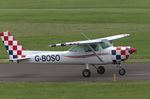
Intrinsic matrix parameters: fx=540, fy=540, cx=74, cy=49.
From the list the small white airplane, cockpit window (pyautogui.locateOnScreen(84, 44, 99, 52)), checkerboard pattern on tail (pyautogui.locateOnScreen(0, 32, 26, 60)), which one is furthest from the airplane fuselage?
checkerboard pattern on tail (pyautogui.locateOnScreen(0, 32, 26, 60))

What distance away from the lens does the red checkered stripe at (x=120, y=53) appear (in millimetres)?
26061

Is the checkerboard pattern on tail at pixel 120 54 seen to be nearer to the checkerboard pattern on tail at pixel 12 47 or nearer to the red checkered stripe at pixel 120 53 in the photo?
the red checkered stripe at pixel 120 53

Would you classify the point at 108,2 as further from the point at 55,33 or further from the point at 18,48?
the point at 18,48

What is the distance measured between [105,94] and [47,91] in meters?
2.49

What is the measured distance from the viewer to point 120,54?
26.1 metres

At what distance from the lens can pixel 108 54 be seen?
87.0ft

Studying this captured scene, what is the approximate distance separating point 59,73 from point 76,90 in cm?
668

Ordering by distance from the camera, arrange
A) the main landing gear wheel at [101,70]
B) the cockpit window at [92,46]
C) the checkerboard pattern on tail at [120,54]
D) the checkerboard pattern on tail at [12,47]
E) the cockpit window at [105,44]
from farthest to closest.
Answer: the main landing gear wheel at [101,70] → the checkerboard pattern on tail at [12,47] → the cockpit window at [92,46] → the cockpit window at [105,44] → the checkerboard pattern on tail at [120,54]

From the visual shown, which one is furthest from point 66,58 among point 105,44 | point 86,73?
point 105,44

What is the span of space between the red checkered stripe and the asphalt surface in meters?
0.92

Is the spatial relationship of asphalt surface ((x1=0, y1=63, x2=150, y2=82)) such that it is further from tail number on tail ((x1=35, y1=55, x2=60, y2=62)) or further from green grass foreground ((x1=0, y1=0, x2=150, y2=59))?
green grass foreground ((x1=0, y1=0, x2=150, y2=59))

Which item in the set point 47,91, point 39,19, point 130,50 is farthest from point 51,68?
point 39,19

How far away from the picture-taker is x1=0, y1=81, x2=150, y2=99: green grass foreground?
1991 centimetres

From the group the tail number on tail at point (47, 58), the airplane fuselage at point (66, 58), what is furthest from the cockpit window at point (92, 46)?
the tail number on tail at point (47, 58)
